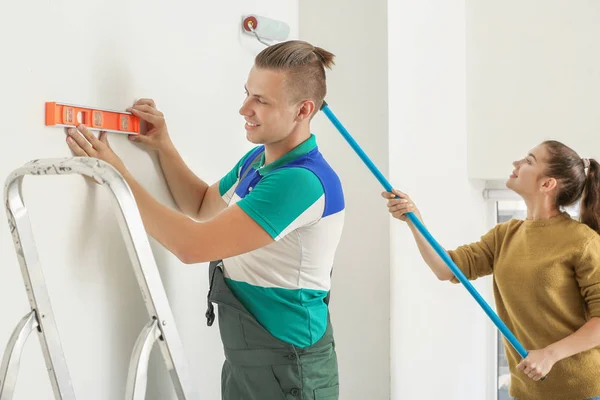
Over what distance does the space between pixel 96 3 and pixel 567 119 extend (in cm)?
174

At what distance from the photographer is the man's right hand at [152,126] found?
5.57ft

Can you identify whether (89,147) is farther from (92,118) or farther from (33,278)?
(33,278)

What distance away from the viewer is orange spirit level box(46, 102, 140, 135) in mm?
1455

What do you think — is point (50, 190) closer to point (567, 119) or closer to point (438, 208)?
point (438, 208)

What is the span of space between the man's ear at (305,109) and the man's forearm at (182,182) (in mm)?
331

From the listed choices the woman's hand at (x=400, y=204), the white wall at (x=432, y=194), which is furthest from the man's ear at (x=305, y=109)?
the white wall at (x=432, y=194)

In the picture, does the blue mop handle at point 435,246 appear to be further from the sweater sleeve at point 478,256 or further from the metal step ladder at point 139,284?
the metal step ladder at point 139,284

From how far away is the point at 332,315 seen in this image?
8.64 feet

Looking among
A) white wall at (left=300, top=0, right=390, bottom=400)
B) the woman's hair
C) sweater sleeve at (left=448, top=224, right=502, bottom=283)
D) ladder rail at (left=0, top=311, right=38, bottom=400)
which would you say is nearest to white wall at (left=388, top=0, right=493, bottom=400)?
white wall at (left=300, top=0, right=390, bottom=400)

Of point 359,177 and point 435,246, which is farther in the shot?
point 359,177

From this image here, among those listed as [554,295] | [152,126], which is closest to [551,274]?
[554,295]

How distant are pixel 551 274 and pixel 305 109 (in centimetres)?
86

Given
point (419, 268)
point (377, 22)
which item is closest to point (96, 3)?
point (377, 22)

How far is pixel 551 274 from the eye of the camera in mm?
2037
